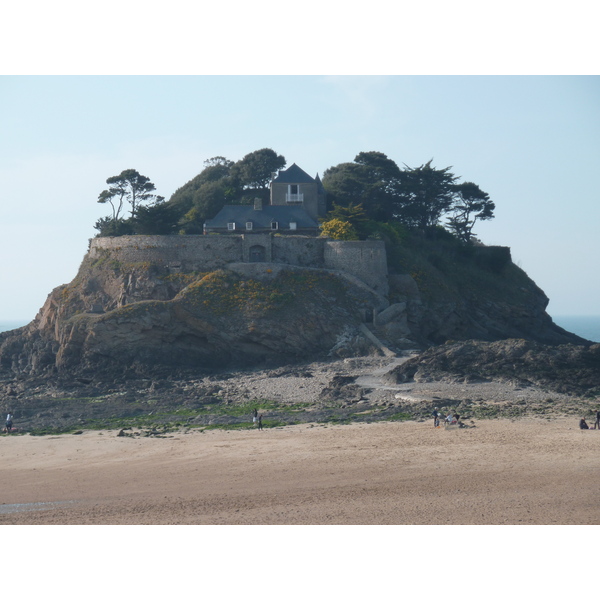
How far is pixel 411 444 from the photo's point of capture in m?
19.1

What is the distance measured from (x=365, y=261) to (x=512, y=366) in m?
11.8

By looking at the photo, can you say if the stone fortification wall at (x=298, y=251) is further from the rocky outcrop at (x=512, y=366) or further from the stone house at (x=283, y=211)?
the rocky outcrop at (x=512, y=366)

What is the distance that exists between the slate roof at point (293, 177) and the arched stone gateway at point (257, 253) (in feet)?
24.8

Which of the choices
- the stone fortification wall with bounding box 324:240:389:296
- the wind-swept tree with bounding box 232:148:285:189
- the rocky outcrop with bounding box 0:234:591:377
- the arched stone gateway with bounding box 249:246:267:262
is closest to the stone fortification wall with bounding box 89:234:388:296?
the stone fortification wall with bounding box 324:240:389:296

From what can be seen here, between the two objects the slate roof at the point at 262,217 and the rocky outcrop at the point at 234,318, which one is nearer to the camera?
the rocky outcrop at the point at 234,318

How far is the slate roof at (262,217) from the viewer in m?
40.2

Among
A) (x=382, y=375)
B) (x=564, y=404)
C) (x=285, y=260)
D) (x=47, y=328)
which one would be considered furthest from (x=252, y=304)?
(x=564, y=404)

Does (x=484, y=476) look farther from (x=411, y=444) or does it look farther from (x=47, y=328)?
(x=47, y=328)

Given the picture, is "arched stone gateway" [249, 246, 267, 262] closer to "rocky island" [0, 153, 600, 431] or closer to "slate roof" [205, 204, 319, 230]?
"rocky island" [0, 153, 600, 431]

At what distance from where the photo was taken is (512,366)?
27297mm

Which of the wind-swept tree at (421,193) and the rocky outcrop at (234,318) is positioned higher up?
the wind-swept tree at (421,193)

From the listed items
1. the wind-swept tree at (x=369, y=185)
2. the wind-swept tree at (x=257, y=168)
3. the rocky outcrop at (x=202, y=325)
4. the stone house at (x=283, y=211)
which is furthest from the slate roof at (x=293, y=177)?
the rocky outcrop at (x=202, y=325)

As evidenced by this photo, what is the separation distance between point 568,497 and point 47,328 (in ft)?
93.9

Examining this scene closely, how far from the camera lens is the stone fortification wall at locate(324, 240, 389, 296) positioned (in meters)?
36.9
